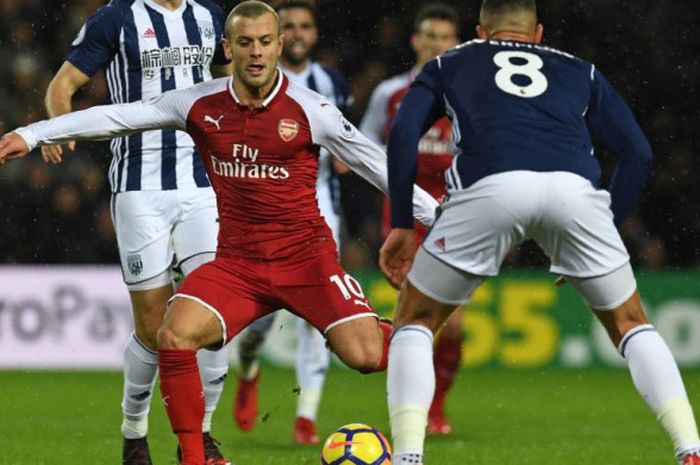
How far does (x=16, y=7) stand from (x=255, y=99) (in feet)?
32.2

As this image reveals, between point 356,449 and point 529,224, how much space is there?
4.20 feet

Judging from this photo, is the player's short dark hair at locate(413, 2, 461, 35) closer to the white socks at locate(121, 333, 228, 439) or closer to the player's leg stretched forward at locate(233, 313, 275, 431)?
the player's leg stretched forward at locate(233, 313, 275, 431)

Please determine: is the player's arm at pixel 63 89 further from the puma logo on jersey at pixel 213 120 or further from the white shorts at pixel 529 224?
the white shorts at pixel 529 224

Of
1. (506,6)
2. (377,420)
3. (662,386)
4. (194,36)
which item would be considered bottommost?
(377,420)

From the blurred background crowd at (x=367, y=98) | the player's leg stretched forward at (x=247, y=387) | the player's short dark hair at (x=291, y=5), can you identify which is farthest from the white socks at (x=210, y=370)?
the blurred background crowd at (x=367, y=98)

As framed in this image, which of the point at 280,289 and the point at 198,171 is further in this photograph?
the point at 198,171

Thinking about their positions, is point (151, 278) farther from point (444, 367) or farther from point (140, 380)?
point (444, 367)

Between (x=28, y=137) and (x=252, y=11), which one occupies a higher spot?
(x=252, y=11)

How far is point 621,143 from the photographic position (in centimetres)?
530

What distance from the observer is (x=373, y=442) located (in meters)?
5.93

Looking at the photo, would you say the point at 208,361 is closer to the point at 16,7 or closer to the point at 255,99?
the point at 255,99

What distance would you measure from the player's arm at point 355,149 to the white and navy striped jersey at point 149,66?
906 mm

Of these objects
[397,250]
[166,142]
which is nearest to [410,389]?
[397,250]

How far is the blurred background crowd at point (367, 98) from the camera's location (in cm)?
1427
